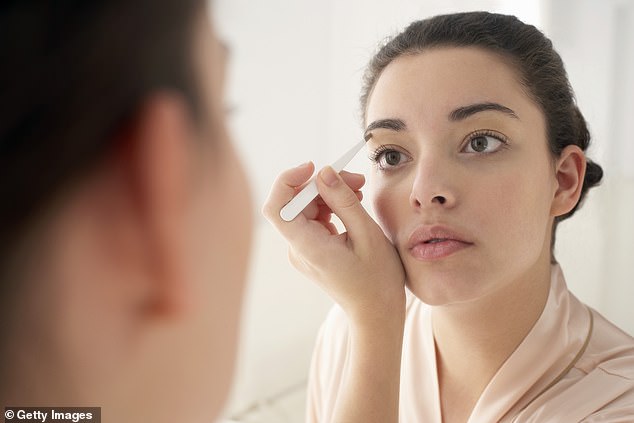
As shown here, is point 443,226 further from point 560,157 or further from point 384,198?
point 560,157

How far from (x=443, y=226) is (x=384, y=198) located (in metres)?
0.13

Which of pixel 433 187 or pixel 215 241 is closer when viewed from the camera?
pixel 215 241

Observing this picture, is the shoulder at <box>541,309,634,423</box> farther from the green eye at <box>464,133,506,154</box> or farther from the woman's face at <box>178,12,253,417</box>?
the woman's face at <box>178,12,253,417</box>

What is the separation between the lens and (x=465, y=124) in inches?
35.6

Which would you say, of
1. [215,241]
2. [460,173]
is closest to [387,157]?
[460,173]

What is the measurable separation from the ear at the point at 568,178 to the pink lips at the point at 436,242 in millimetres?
237

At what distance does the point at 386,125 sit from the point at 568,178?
1.02ft

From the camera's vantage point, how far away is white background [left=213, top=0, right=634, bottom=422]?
148cm

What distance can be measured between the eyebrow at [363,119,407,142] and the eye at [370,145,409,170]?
1.1 inches

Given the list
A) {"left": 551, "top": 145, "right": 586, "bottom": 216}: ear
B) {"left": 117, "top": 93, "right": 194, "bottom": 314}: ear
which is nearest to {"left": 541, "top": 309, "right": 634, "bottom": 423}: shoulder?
{"left": 551, "top": 145, "right": 586, "bottom": 216}: ear

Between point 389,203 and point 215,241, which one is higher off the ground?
point 389,203

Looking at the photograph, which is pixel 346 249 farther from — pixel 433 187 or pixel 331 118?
pixel 331 118

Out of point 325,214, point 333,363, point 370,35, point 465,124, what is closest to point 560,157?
point 465,124

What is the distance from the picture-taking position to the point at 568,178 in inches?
40.2
